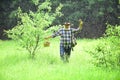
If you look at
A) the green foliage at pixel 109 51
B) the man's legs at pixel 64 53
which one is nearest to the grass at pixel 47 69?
the man's legs at pixel 64 53

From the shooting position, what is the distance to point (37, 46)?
16.9m

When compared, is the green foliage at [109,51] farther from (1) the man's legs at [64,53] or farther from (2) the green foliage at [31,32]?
(2) the green foliage at [31,32]

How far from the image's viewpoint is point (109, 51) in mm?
12641

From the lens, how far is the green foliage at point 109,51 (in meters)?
12.3

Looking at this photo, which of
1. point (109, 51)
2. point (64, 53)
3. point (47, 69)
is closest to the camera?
point (109, 51)

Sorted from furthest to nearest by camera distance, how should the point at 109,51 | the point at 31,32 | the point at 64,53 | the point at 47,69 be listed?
1. the point at 31,32
2. the point at 64,53
3. the point at 47,69
4. the point at 109,51

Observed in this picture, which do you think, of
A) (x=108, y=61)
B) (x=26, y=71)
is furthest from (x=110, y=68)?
(x=26, y=71)

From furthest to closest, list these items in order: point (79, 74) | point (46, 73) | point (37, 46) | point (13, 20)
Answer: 1. point (13, 20)
2. point (37, 46)
3. point (46, 73)
4. point (79, 74)

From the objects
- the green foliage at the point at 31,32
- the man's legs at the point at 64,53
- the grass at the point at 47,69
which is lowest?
the grass at the point at 47,69

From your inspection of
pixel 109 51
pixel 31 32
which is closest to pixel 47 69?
pixel 109 51

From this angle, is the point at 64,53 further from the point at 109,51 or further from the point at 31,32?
the point at 109,51

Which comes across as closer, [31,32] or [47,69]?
[47,69]

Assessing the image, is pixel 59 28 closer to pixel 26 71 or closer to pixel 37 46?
pixel 37 46

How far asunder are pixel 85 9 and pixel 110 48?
72.4ft
